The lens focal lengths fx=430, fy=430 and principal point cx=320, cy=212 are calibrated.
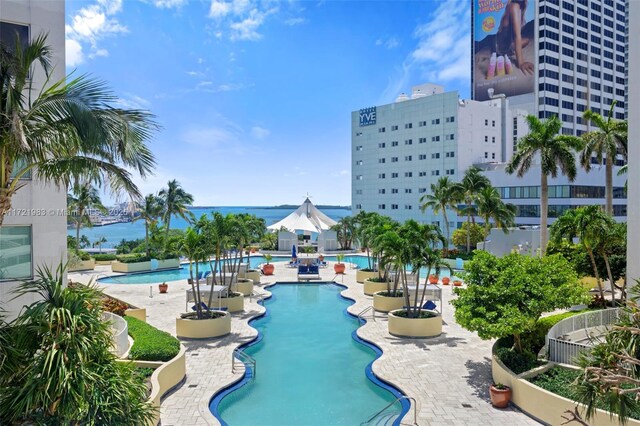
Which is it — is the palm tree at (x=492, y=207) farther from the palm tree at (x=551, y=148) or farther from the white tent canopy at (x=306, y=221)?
the white tent canopy at (x=306, y=221)

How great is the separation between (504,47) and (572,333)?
8752 cm

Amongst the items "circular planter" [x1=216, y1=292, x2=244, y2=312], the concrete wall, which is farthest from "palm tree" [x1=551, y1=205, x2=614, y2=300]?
"circular planter" [x1=216, y1=292, x2=244, y2=312]

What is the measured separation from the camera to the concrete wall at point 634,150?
13.9m

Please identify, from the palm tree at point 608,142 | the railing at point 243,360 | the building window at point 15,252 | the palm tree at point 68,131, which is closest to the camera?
the palm tree at point 68,131

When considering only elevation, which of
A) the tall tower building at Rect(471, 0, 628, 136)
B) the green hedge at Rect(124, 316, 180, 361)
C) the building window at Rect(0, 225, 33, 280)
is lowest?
the green hedge at Rect(124, 316, 180, 361)

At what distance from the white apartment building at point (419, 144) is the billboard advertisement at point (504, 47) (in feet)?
52.0

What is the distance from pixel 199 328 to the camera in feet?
59.9

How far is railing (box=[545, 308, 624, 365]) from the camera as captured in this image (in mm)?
12508

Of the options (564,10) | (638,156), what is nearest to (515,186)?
(638,156)

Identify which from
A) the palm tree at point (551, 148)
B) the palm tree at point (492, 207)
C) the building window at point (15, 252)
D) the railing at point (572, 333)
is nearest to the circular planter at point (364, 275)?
the palm tree at point (551, 148)

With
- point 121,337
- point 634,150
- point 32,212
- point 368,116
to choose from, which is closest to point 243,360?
point 121,337

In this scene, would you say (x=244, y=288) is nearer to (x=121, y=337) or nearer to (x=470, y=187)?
(x=121, y=337)

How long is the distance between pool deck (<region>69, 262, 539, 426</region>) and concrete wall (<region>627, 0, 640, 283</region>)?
609 cm

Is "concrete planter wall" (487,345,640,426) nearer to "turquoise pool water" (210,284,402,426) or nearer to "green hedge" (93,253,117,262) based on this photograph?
"turquoise pool water" (210,284,402,426)
